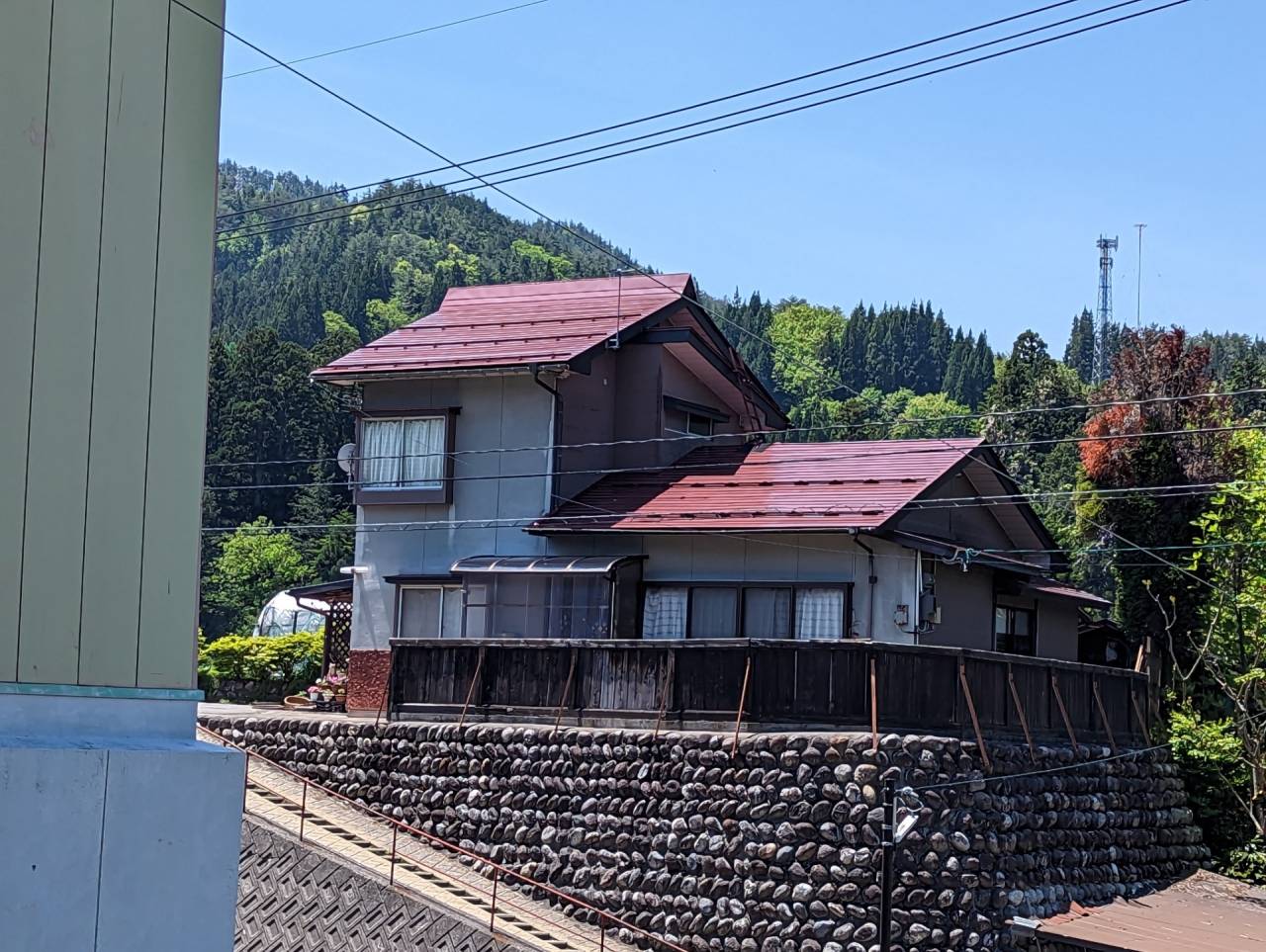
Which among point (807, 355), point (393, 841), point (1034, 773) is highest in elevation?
point (807, 355)

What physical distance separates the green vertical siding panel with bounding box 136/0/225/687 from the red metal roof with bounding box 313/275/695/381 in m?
18.3

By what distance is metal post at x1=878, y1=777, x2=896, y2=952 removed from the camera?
17453 mm

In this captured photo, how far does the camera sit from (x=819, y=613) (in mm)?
23891

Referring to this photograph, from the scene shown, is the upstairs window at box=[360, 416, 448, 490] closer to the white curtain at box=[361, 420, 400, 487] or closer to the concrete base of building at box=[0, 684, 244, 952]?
the white curtain at box=[361, 420, 400, 487]

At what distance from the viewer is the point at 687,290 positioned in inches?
1184

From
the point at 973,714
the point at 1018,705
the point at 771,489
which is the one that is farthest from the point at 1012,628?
the point at 973,714

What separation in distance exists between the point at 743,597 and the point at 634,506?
2690mm

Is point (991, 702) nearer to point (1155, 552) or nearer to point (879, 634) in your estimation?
point (879, 634)

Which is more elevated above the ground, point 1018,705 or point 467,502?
point 467,502

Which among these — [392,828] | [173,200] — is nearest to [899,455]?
[392,828]

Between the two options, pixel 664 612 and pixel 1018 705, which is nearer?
pixel 1018 705

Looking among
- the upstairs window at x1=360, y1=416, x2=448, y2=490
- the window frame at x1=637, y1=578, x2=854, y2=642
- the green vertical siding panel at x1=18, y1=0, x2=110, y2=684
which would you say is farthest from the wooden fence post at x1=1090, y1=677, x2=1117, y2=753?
the green vertical siding panel at x1=18, y1=0, x2=110, y2=684

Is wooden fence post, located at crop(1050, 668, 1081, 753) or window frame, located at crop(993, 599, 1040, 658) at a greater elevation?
window frame, located at crop(993, 599, 1040, 658)

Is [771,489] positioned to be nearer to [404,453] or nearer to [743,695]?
[743,695]
